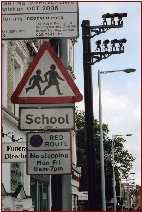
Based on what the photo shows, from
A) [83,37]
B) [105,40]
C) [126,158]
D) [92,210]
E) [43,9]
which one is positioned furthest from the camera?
[126,158]

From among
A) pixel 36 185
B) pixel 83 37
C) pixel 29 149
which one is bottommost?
pixel 36 185

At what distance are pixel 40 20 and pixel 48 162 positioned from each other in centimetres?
145

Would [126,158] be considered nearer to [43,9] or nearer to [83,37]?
[83,37]

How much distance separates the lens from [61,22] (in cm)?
507

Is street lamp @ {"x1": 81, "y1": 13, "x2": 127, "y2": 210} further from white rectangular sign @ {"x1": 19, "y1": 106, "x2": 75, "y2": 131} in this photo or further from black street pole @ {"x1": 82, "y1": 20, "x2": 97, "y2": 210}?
white rectangular sign @ {"x1": 19, "y1": 106, "x2": 75, "y2": 131}

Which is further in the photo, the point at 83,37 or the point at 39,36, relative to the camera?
the point at 83,37

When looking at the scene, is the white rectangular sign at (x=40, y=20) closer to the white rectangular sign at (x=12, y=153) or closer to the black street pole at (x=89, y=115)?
the white rectangular sign at (x=12, y=153)

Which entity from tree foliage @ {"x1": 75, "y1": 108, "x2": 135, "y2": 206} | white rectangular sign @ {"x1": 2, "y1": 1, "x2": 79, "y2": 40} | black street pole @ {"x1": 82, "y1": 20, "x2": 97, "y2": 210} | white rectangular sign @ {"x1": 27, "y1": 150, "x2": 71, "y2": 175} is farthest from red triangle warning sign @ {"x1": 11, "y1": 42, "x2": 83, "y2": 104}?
tree foliage @ {"x1": 75, "y1": 108, "x2": 135, "y2": 206}

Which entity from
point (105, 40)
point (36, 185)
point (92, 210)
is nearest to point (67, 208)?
point (92, 210)

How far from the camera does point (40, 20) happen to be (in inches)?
201

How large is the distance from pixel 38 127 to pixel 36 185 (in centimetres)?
1616

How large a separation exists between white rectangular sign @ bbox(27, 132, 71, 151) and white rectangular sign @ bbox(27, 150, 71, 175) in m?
0.05

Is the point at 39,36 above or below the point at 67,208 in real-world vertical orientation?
above

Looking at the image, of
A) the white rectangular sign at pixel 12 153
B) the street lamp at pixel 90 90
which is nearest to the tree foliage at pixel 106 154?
the street lamp at pixel 90 90
